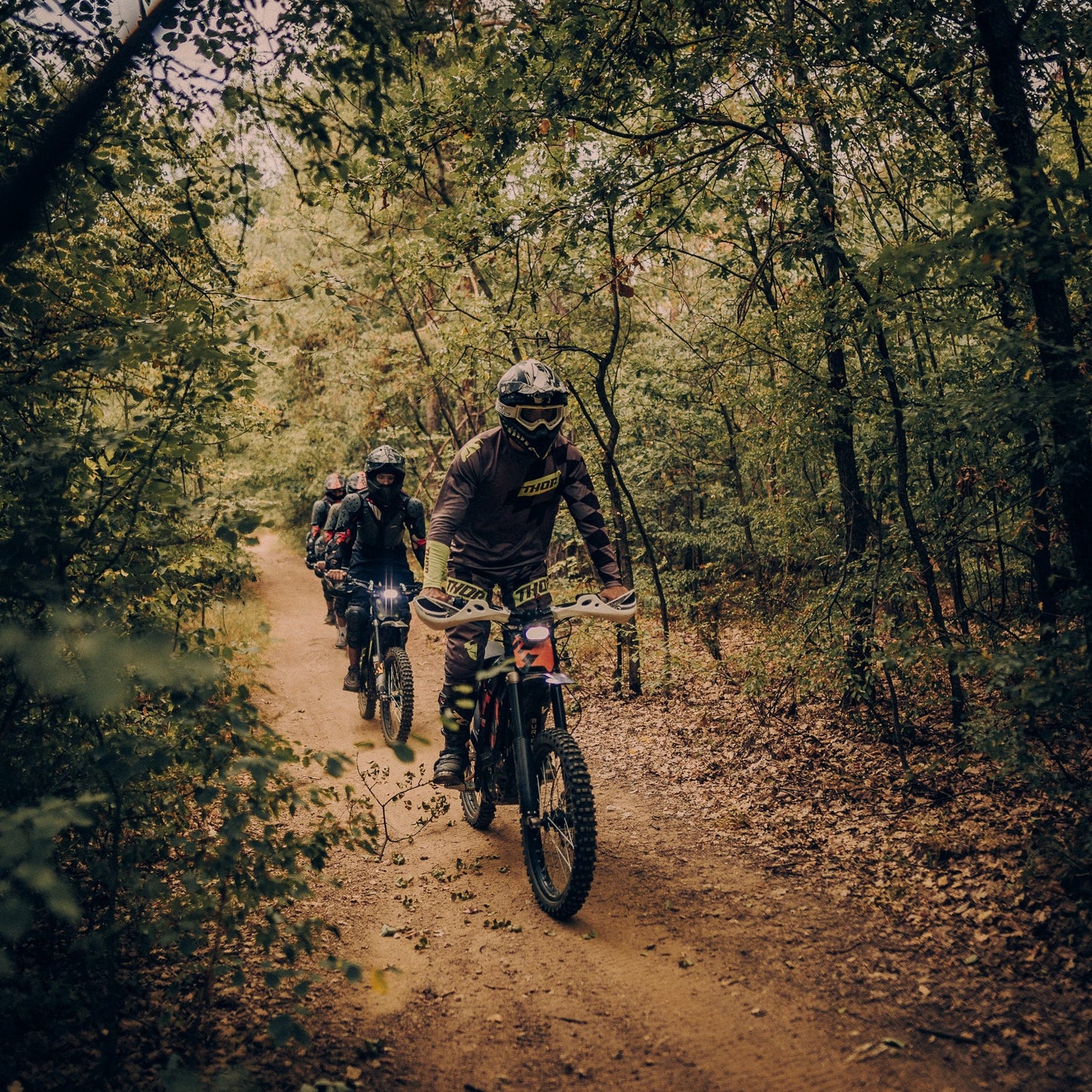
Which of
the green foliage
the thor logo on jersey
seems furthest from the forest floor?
the thor logo on jersey

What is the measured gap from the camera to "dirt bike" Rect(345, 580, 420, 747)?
7.97 meters

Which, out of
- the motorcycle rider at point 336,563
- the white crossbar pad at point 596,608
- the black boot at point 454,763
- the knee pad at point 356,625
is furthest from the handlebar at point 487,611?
the motorcycle rider at point 336,563

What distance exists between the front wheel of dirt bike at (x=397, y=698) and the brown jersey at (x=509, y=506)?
2.93 m

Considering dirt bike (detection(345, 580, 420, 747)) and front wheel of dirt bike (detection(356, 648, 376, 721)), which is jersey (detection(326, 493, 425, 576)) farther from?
front wheel of dirt bike (detection(356, 648, 376, 721))

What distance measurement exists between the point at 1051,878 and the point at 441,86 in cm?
715

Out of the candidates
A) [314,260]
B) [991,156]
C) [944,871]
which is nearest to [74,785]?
[944,871]

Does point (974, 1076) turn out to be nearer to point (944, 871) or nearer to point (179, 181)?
point (944, 871)

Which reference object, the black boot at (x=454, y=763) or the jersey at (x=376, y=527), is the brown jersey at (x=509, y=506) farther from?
the jersey at (x=376, y=527)

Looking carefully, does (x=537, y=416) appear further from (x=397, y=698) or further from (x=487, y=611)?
(x=397, y=698)

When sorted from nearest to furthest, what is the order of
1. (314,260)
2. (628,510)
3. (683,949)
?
(683,949)
(628,510)
(314,260)

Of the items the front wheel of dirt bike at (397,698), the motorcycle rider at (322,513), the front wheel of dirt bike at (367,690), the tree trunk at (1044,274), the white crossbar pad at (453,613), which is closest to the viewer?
the tree trunk at (1044,274)

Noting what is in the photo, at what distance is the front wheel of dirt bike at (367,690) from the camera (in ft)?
29.3

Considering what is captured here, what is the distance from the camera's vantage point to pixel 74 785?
3576mm

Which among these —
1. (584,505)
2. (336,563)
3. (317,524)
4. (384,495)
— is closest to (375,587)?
(384,495)
